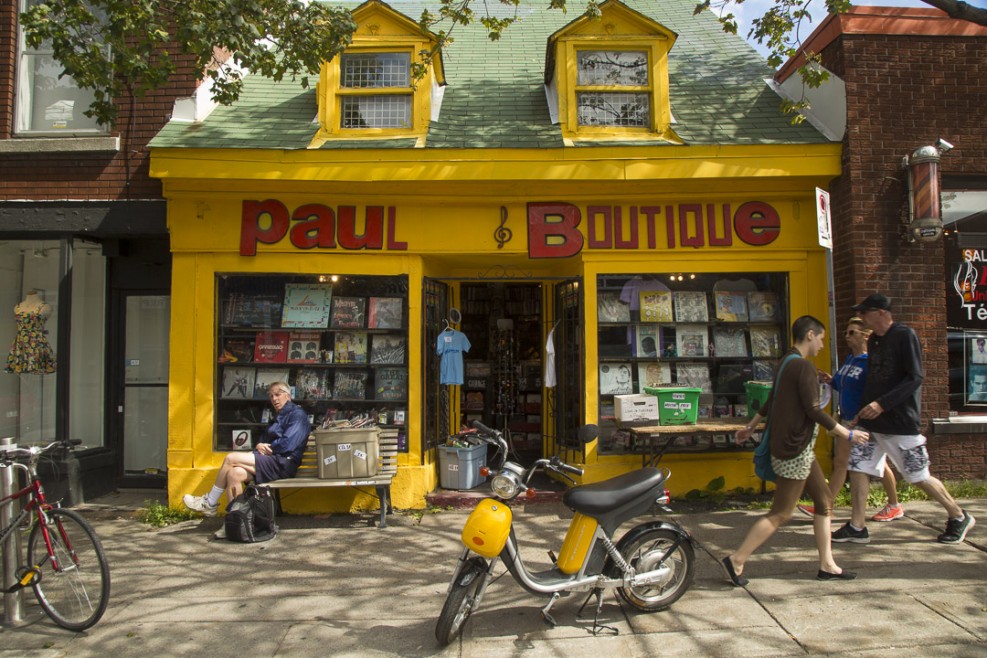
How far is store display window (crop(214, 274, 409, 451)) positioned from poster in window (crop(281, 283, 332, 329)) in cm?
1

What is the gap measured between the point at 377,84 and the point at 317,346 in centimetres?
312

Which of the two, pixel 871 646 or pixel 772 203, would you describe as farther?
pixel 772 203

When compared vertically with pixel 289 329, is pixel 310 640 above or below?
below

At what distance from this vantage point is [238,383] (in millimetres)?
7590

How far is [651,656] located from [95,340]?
7.55 meters

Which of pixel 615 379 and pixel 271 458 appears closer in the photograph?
pixel 271 458

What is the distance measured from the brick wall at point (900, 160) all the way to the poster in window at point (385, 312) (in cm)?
484

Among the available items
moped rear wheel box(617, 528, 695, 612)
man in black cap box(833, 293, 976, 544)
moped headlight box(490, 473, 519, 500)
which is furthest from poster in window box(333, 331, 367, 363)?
man in black cap box(833, 293, 976, 544)

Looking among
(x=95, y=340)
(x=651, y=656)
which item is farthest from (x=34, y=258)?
(x=651, y=656)

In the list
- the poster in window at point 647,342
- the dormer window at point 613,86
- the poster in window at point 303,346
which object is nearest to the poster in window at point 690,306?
the poster in window at point 647,342

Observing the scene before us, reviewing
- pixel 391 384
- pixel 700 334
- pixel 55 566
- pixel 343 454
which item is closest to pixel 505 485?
pixel 55 566

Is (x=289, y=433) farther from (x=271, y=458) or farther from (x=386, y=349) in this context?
(x=386, y=349)

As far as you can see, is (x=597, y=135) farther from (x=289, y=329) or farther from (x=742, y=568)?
(x=742, y=568)

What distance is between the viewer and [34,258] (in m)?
8.15
